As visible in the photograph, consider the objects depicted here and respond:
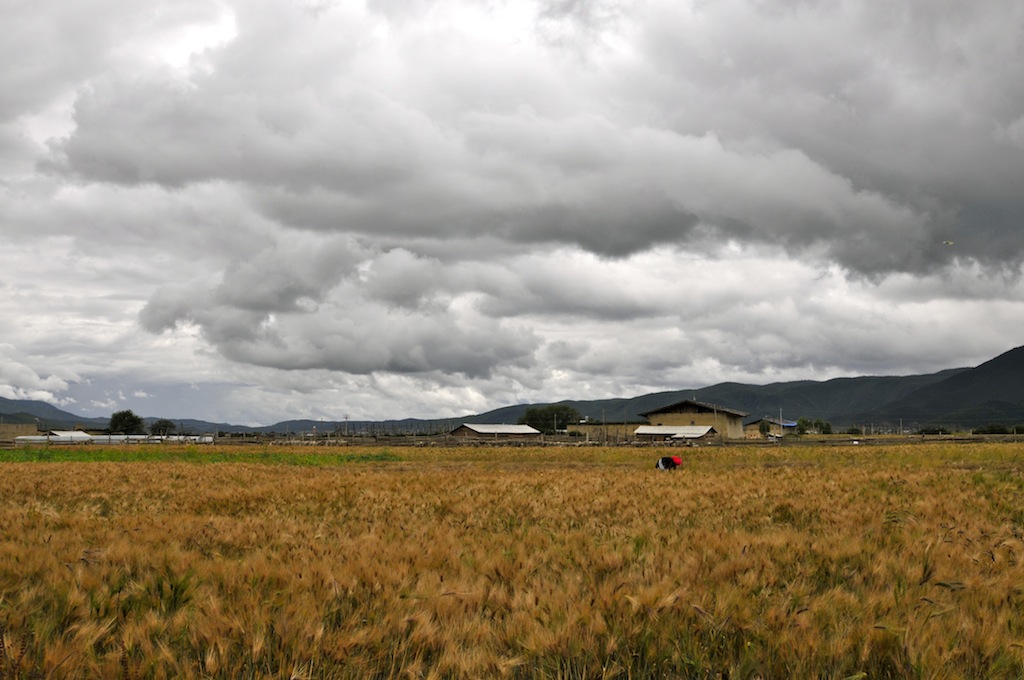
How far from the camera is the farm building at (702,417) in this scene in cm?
14388

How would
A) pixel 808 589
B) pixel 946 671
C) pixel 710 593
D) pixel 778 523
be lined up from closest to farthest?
1. pixel 946 671
2. pixel 710 593
3. pixel 808 589
4. pixel 778 523

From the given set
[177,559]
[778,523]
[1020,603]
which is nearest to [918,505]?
[778,523]

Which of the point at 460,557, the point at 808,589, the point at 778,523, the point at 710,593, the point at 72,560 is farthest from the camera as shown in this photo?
the point at 778,523

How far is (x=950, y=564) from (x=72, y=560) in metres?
7.95

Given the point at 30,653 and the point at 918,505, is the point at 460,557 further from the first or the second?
the point at 918,505

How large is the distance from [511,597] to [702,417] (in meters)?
146

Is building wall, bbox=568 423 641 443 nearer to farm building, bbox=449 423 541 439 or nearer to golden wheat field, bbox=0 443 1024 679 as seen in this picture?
farm building, bbox=449 423 541 439

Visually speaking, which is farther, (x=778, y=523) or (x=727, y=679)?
(x=778, y=523)

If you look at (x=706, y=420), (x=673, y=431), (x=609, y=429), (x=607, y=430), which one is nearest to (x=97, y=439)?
(x=673, y=431)

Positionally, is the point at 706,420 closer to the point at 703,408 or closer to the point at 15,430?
the point at 703,408

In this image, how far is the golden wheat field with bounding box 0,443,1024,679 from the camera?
14.1 feet

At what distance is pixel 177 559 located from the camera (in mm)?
6605

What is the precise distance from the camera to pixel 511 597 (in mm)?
5551

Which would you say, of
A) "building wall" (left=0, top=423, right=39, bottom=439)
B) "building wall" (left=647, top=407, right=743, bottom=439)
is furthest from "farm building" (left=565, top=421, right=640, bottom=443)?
"building wall" (left=0, top=423, right=39, bottom=439)
